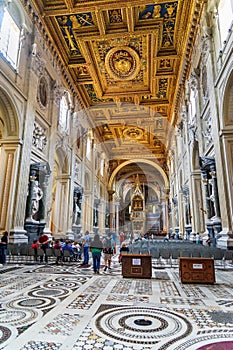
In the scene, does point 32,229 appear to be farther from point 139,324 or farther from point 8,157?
point 139,324

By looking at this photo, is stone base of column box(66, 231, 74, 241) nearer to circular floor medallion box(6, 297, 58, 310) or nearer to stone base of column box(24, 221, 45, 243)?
stone base of column box(24, 221, 45, 243)

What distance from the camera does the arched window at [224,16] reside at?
7.42 m

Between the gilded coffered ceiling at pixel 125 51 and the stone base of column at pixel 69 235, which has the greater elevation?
the gilded coffered ceiling at pixel 125 51

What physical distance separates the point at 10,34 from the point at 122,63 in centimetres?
648

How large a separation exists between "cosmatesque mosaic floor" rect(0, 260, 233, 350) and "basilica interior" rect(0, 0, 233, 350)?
2cm

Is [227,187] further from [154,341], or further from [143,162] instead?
[143,162]

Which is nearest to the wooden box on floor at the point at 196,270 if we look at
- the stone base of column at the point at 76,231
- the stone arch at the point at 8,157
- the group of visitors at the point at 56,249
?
the group of visitors at the point at 56,249

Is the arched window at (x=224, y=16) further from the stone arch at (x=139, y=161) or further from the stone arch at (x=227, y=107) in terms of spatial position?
the stone arch at (x=139, y=161)

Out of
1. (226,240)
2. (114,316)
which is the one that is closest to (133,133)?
(226,240)

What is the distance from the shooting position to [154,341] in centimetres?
207

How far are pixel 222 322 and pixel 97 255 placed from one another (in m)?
3.48

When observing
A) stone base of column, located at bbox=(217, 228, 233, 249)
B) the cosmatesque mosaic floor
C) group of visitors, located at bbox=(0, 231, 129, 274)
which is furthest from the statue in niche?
stone base of column, located at bbox=(217, 228, 233, 249)

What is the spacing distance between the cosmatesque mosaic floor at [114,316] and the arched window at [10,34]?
7422mm

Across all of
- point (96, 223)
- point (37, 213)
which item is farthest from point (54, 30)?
point (96, 223)
